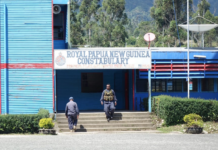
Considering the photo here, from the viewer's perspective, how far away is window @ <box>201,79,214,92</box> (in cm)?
2278

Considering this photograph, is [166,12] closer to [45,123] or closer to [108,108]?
[108,108]

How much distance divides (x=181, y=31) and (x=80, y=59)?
149ft

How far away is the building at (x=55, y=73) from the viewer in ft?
65.2

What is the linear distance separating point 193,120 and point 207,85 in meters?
6.31

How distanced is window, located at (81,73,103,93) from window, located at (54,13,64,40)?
2.61m

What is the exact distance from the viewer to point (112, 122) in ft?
62.4

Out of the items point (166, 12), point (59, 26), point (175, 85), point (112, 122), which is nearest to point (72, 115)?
point (112, 122)

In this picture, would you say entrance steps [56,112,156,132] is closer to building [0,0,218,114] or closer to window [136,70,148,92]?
building [0,0,218,114]

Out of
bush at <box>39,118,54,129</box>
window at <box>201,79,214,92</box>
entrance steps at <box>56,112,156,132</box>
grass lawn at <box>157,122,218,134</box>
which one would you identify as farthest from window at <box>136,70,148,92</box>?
bush at <box>39,118,54,129</box>

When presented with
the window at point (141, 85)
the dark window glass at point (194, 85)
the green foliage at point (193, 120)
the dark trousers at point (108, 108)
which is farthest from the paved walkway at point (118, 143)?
the dark window glass at point (194, 85)

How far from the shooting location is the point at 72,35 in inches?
2516

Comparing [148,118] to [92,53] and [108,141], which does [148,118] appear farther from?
[108,141]

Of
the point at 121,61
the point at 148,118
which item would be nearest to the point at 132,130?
the point at 148,118

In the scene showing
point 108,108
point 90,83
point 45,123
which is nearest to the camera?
point 45,123
